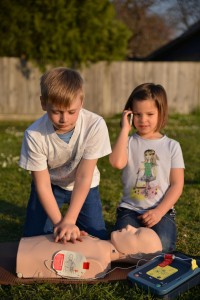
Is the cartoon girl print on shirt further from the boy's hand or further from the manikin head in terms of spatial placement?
the boy's hand

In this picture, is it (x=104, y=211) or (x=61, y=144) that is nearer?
(x=61, y=144)

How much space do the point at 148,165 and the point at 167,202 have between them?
36cm

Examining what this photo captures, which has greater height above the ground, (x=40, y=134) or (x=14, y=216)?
(x=40, y=134)

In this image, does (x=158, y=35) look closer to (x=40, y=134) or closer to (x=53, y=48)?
(x=53, y=48)

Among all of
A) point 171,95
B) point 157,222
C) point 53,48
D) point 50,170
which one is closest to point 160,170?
point 157,222

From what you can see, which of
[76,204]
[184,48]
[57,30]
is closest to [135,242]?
[76,204]

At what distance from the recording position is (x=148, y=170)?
3.82m

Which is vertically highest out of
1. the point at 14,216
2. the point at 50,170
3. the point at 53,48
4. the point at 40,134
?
the point at 53,48

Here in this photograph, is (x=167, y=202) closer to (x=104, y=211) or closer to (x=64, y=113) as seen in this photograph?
(x=64, y=113)

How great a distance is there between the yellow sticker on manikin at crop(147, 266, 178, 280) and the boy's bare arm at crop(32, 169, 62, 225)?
0.76 m

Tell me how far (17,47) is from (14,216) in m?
11.2

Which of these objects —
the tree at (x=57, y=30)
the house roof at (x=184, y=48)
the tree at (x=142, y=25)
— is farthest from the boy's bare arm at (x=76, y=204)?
the tree at (x=142, y=25)

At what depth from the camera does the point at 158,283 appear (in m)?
2.78

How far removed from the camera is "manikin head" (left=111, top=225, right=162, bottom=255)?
3264 millimetres
